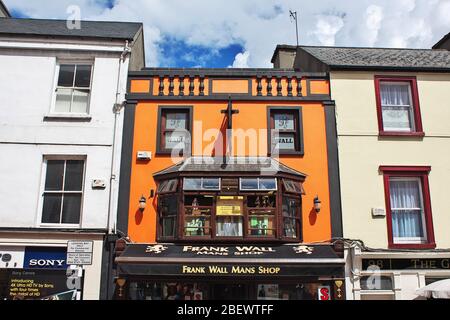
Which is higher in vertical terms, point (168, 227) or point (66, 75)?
point (66, 75)

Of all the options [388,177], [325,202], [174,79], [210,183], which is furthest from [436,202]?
[174,79]

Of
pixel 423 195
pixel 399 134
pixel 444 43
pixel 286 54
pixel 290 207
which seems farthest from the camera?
pixel 286 54

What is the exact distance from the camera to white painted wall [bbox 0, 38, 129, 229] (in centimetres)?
1209

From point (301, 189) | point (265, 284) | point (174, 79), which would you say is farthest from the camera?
point (174, 79)

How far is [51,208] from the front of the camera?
12.2 meters

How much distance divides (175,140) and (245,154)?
219cm

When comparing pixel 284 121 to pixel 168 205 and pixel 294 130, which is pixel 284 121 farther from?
pixel 168 205

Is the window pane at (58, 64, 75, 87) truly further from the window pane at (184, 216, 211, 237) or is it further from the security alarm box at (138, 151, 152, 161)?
the window pane at (184, 216, 211, 237)

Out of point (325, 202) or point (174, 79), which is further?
point (174, 79)

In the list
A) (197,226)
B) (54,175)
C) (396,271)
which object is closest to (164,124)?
(197,226)

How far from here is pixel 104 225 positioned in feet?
39.2

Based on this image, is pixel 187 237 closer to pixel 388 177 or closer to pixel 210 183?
pixel 210 183

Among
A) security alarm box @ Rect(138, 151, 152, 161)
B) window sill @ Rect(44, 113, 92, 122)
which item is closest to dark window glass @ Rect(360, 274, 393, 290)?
security alarm box @ Rect(138, 151, 152, 161)

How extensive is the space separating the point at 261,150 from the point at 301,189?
167 centimetres
